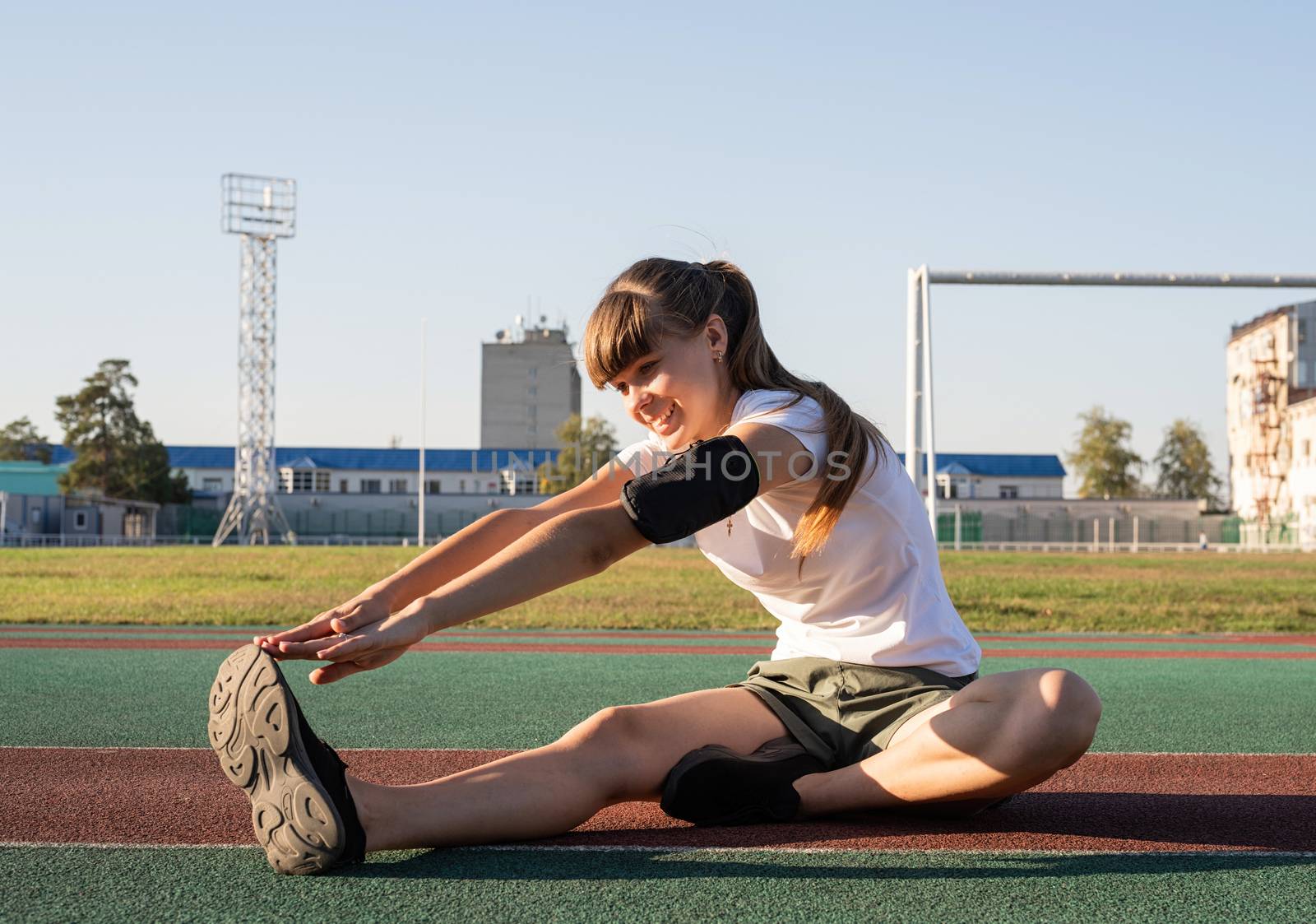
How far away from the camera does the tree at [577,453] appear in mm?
68438

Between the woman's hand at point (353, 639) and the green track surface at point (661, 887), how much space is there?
0.47 metres

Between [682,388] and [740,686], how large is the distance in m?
0.87

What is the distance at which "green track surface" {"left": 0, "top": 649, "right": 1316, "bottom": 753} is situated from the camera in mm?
4809

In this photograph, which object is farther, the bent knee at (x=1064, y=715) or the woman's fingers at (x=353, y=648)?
the bent knee at (x=1064, y=715)

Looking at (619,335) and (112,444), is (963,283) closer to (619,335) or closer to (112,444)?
(619,335)

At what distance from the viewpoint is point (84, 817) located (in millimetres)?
3178

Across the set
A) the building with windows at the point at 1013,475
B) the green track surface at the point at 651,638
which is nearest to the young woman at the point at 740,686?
the green track surface at the point at 651,638

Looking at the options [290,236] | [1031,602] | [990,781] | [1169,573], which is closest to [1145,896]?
[990,781]

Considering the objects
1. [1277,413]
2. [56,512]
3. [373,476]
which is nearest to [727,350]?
[56,512]

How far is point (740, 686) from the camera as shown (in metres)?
3.29

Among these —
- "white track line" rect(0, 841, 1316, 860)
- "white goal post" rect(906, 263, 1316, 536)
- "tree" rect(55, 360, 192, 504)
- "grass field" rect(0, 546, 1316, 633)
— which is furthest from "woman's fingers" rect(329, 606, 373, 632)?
"tree" rect(55, 360, 192, 504)

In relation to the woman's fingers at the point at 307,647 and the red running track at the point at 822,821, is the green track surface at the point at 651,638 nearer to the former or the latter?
the red running track at the point at 822,821

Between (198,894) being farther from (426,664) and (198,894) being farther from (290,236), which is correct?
(290,236)

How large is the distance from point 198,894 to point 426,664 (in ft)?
17.2
